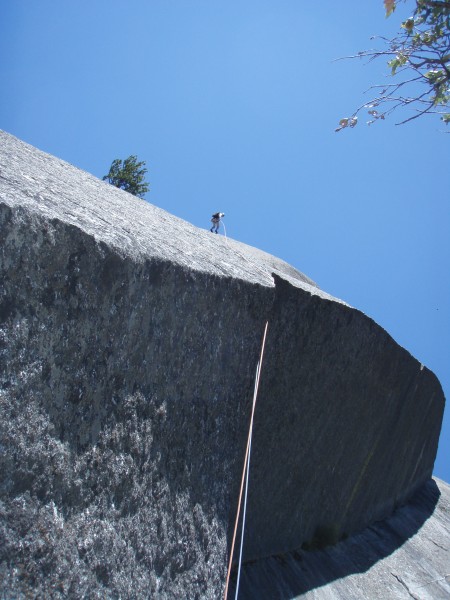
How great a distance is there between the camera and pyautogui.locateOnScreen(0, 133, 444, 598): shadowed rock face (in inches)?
64.7

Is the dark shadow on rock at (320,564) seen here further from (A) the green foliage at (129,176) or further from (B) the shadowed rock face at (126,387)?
(A) the green foliage at (129,176)

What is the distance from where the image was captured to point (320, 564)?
4.46 metres

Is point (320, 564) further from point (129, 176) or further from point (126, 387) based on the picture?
point (129, 176)

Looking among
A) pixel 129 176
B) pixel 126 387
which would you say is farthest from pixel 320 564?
pixel 129 176

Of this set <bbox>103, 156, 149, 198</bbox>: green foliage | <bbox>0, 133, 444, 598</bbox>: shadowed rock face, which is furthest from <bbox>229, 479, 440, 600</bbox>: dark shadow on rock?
<bbox>103, 156, 149, 198</bbox>: green foliage

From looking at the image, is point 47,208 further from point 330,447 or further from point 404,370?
point 404,370

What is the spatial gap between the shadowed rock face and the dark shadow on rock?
0.20m

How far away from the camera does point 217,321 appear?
2.56m

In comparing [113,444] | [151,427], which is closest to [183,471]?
[151,427]

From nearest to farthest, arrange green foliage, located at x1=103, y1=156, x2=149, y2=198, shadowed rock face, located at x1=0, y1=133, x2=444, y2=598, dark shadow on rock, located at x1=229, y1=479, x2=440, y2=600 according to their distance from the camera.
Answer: shadowed rock face, located at x1=0, y1=133, x2=444, y2=598
dark shadow on rock, located at x1=229, y1=479, x2=440, y2=600
green foliage, located at x1=103, y1=156, x2=149, y2=198

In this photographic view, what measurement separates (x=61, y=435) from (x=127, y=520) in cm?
40

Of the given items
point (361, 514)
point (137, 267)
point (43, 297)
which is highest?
point (137, 267)

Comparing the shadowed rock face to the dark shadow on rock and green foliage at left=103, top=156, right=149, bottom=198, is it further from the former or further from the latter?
green foliage at left=103, top=156, right=149, bottom=198

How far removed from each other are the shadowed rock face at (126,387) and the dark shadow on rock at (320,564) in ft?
0.65
